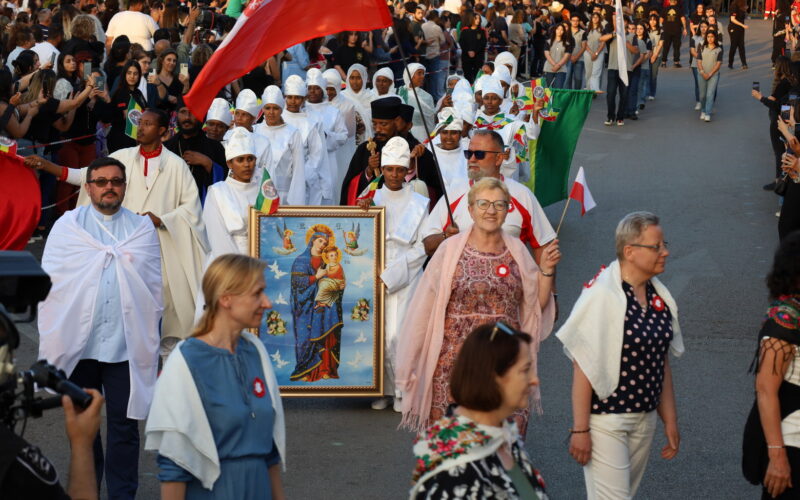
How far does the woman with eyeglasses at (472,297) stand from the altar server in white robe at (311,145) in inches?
261

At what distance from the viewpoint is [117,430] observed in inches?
271

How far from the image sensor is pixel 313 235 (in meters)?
8.80

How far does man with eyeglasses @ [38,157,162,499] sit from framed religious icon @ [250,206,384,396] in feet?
6.08

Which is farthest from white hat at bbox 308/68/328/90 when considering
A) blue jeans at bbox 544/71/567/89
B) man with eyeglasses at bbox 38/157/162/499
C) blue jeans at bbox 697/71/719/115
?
blue jeans at bbox 544/71/567/89

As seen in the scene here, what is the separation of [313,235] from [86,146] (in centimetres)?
594

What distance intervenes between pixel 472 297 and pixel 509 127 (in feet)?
23.9

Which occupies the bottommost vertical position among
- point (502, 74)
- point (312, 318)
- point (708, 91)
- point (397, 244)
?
point (312, 318)

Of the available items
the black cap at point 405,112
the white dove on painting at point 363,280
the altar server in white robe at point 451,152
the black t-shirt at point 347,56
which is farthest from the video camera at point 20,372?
the black t-shirt at point 347,56

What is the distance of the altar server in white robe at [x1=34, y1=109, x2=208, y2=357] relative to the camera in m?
8.47

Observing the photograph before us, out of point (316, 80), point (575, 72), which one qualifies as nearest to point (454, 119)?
point (316, 80)

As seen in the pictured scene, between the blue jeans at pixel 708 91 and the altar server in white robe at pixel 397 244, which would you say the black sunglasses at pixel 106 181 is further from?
the blue jeans at pixel 708 91

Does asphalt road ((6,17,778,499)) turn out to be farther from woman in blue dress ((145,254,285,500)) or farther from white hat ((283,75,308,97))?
white hat ((283,75,308,97))

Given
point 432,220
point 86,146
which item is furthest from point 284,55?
point 432,220

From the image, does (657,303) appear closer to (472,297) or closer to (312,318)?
(472,297)
